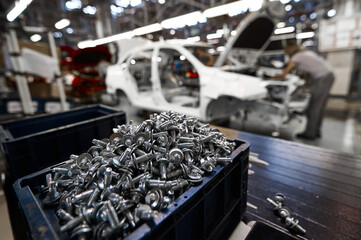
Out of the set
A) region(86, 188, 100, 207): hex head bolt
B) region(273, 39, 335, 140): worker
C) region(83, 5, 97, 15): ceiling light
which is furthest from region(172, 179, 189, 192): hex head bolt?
region(83, 5, 97, 15): ceiling light

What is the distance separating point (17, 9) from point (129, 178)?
Result: 4.33 metres

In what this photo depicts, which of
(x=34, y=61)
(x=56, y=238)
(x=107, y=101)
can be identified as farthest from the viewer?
(x=107, y=101)

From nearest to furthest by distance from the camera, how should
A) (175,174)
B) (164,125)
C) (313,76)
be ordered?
(175,174), (164,125), (313,76)

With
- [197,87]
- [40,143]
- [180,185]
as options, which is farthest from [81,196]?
[197,87]

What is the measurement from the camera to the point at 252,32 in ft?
11.6

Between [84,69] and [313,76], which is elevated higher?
[84,69]

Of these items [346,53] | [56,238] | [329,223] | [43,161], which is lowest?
[329,223]

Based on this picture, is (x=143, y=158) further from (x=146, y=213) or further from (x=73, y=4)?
(x=73, y=4)

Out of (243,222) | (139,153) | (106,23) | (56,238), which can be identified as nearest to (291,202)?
(243,222)

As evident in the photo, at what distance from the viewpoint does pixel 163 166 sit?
995 mm

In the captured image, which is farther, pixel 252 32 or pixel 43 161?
pixel 252 32

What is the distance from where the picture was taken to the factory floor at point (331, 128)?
3.49m

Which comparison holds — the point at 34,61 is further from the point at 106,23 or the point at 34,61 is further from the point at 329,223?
the point at 106,23

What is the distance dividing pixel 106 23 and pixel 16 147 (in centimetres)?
1302
